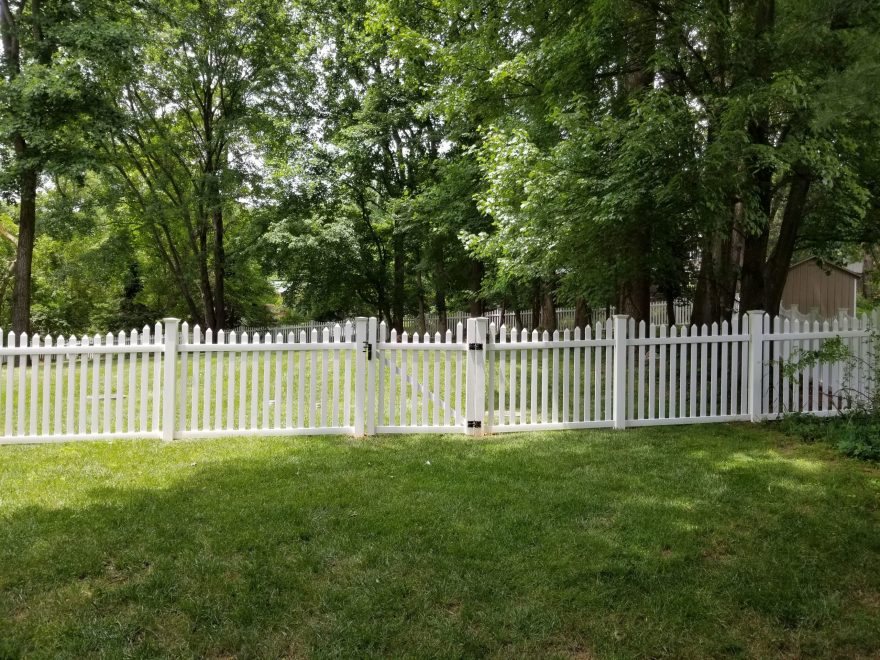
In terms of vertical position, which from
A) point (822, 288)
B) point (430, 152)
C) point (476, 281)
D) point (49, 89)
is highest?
point (430, 152)

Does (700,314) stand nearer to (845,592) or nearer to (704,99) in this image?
(704,99)

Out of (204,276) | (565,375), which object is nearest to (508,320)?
(204,276)

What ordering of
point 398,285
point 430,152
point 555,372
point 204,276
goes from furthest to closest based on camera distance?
point 398,285 → point 204,276 → point 430,152 → point 555,372

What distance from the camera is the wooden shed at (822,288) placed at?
36.8ft

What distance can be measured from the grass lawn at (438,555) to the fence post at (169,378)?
0.62 meters

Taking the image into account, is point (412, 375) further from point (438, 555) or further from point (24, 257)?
point (24, 257)

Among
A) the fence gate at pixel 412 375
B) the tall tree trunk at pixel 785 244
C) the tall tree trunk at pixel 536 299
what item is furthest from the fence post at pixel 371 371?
the tall tree trunk at pixel 536 299

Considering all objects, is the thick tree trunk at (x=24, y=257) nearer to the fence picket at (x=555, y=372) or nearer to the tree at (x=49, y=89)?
the tree at (x=49, y=89)

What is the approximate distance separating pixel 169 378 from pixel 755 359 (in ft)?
20.9

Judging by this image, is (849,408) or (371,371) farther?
(849,408)

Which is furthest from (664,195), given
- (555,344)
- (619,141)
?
(555,344)

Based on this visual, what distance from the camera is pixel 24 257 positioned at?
1431 centimetres

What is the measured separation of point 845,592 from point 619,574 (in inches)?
43.5

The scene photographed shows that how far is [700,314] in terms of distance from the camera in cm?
1052
